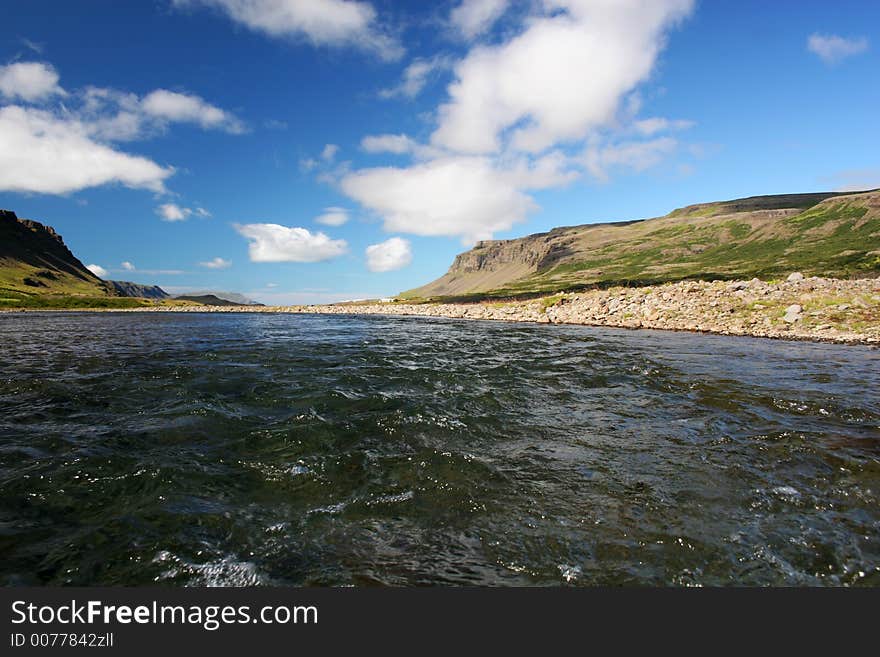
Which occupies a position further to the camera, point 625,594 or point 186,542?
point 186,542

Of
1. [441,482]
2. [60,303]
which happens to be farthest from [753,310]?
[60,303]

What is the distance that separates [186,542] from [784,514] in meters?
7.43

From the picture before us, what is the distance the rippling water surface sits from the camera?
13.6 ft

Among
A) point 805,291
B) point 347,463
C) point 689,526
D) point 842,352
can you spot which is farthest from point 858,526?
point 805,291

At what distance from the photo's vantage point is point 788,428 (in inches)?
326

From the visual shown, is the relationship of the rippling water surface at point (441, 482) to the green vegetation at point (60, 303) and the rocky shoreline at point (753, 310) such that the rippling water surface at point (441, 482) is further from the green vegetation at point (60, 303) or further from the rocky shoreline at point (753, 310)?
the green vegetation at point (60, 303)

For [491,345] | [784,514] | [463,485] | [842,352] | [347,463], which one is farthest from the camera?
[491,345]

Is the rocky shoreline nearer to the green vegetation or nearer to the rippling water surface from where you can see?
the rippling water surface

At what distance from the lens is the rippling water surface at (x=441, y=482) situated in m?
4.13

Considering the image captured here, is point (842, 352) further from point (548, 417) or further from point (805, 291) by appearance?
point (548, 417)

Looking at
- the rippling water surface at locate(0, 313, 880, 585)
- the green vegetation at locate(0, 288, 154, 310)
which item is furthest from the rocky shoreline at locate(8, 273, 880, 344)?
the green vegetation at locate(0, 288, 154, 310)

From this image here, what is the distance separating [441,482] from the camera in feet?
20.0

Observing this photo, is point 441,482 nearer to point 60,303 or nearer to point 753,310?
point 753,310

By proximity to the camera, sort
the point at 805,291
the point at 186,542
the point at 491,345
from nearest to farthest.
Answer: the point at 186,542, the point at 491,345, the point at 805,291
